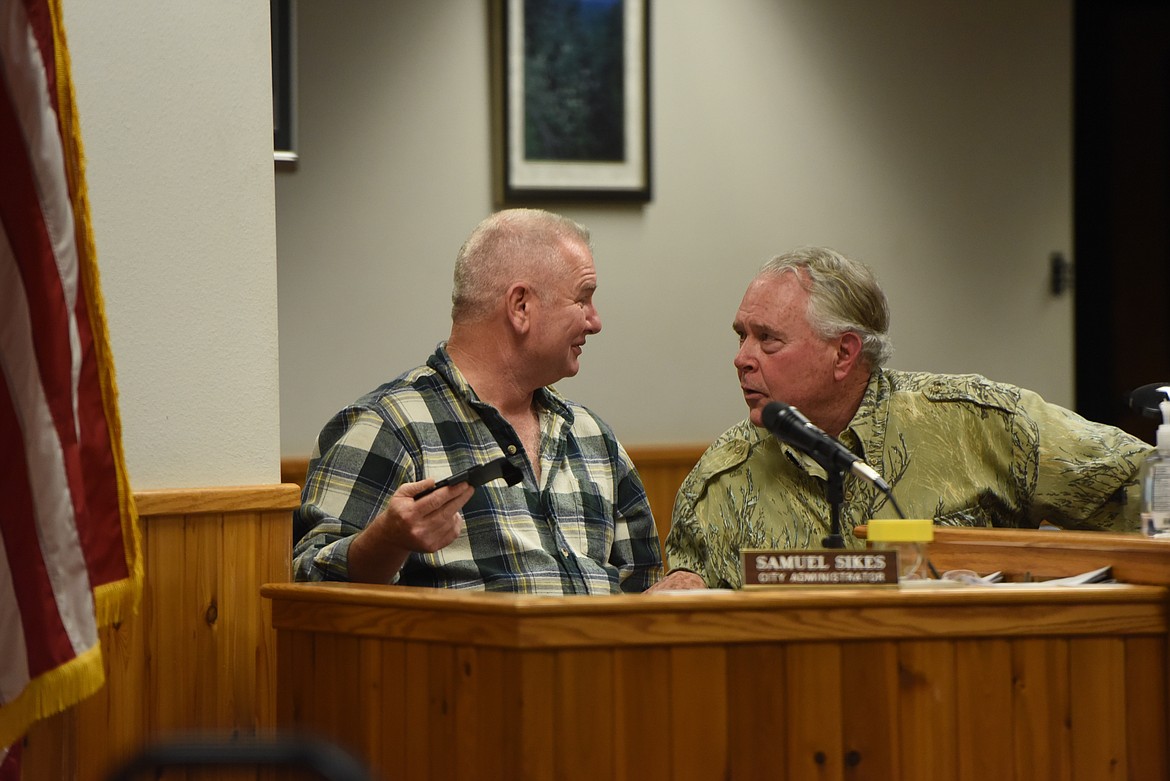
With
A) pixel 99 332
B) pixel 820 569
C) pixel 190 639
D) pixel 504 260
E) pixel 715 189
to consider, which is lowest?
pixel 190 639

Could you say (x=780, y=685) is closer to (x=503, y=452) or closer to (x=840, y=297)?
(x=503, y=452)

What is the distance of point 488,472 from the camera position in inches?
84.4

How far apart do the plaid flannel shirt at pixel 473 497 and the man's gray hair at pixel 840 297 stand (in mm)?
563

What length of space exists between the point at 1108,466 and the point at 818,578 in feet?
3.28

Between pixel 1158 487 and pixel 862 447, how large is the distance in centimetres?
71

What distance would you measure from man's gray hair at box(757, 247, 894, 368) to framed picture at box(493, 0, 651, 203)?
1490 millimetres

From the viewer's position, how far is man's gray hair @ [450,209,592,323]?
2.93 meters

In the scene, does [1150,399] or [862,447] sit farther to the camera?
[862,447]

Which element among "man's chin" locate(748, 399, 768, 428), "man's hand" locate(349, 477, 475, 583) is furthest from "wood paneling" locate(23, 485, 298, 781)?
"man's chin" locate(748, 399, 768, 428)

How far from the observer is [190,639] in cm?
244

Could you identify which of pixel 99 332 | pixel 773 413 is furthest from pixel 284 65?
pixel 773 413

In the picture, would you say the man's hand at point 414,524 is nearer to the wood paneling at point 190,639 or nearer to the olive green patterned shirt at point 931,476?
the wood paneling at point 190,639

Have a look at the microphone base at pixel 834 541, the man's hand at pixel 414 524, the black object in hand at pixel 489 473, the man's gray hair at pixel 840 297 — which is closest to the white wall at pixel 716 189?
the man's gray hair at pixel 840 297

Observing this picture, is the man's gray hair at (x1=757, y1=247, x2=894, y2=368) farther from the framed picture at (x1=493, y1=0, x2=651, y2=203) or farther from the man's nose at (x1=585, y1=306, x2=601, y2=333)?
the framed picture at (x1=493, y1=0, x2=651, y2=203)
